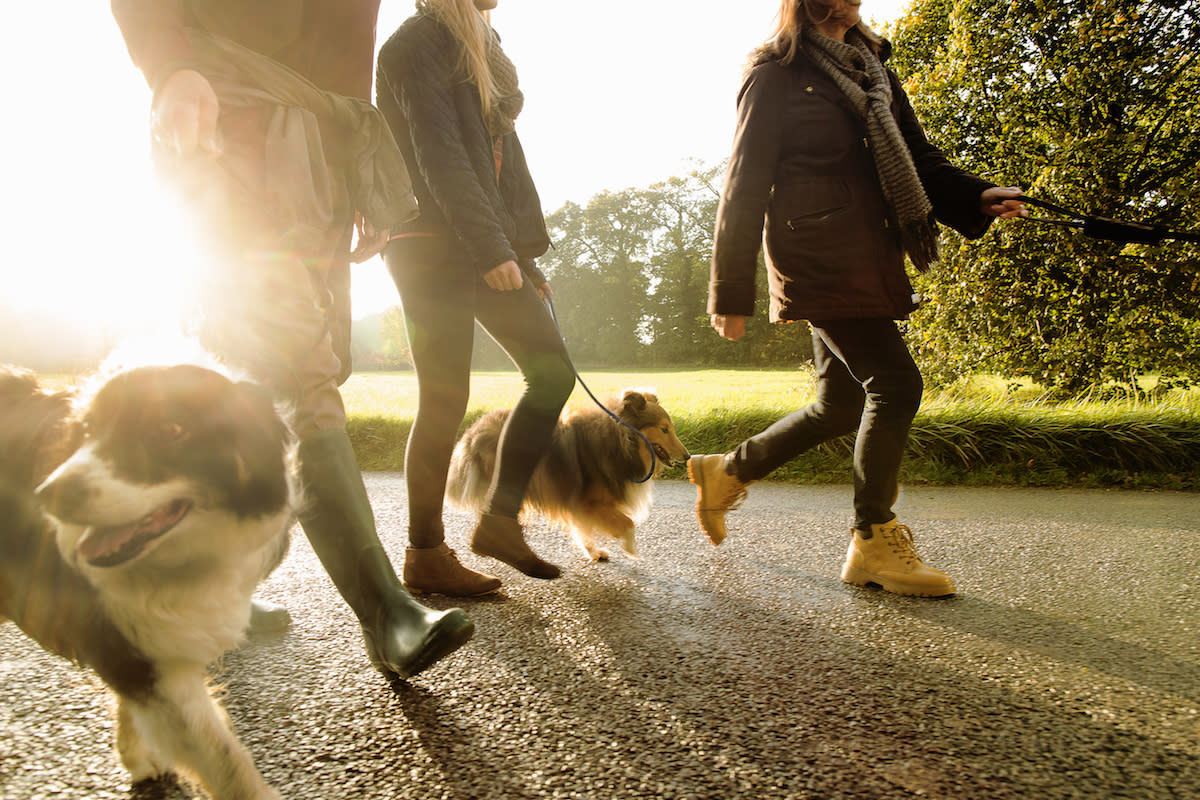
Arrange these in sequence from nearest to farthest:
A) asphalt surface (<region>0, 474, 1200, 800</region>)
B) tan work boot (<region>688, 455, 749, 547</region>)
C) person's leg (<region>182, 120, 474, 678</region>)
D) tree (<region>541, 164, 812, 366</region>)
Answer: asphalt surface (<region>0, 474, 1200, 800</region>), person's leg (<region>182, 120, 474, 678</region>), tan work boot (<region>688, 455, 749, 547</region>), tree (<region>541, 164, 812, 366</region>)

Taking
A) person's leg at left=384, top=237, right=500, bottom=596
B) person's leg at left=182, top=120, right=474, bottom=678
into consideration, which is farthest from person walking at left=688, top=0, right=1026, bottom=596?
person's leg at left=182, top=120, right=474, bottom=678

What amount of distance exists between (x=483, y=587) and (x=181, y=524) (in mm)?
1734

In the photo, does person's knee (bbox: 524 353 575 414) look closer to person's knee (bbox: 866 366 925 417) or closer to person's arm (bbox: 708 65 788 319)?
person's arm (bbox: 708 65 788 319)

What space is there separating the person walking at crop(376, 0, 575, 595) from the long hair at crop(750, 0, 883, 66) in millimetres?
1138

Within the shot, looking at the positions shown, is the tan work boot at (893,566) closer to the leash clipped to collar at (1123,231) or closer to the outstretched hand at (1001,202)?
the outstretched hand at (1001,202)

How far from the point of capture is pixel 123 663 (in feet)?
4.36

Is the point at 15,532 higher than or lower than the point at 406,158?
lower

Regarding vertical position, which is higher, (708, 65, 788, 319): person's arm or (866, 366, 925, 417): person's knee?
(708, 65, 788, 319): person's arm

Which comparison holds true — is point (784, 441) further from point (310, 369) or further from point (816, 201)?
point (310, 369)

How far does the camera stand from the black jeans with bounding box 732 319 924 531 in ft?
9.34

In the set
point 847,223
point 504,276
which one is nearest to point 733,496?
point 847,223

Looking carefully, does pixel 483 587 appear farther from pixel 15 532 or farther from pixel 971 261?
pixel 971 261

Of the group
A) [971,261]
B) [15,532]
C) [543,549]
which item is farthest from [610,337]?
[15,532]

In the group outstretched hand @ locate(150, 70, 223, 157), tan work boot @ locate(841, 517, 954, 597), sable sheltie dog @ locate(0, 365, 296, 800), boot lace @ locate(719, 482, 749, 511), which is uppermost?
outstretched hand @ locate(150, 70, 223, 157)
